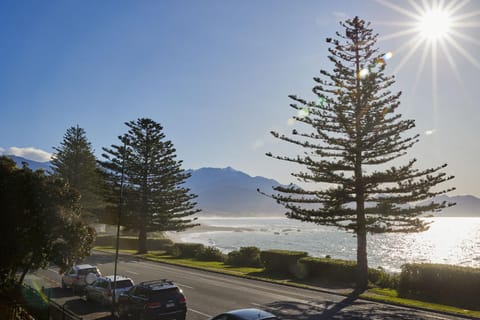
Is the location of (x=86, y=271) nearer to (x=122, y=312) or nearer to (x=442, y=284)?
(x=122, y=312)

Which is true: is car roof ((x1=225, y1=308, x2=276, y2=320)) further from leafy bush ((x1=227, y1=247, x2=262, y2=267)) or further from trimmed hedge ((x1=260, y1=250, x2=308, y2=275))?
leafy bush ((x1=227, y1=247, x2=262, y2=267))

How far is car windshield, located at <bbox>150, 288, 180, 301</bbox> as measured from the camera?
1561 cm

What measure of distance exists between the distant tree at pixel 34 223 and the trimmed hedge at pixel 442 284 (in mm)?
18211

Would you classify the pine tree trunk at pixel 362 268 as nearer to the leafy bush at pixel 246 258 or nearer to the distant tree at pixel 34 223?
the leafy bush at pixel 246 258

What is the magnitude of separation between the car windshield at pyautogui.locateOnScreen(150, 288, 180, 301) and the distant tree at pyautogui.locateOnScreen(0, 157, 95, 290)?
481 centimetres

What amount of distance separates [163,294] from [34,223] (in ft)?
20.7

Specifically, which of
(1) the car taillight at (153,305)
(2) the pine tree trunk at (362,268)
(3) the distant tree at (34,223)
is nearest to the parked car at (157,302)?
(1) the car taillight at (153,305)

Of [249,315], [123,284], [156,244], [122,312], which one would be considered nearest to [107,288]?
[123,284]

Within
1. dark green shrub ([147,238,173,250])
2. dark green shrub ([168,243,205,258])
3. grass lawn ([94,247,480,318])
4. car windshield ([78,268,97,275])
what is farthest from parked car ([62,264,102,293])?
dark green shrub ([147,238,173,250])

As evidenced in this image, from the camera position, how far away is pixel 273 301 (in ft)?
67.2

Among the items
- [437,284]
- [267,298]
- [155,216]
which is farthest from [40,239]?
[155,216]

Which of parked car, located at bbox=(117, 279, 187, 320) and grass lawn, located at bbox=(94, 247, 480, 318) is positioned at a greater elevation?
parked car, located at bbox=(117, 279, 187, 320)

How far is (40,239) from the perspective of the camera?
1703 cm

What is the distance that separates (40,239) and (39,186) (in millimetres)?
2268
